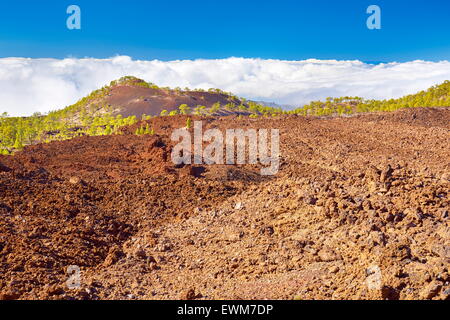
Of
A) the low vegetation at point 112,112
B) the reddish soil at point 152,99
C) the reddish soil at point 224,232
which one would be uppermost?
the reddish soil at point 152,99

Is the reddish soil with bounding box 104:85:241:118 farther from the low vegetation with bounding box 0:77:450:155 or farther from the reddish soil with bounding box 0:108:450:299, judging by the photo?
the reddish soil with bounding box 0:108:450:299

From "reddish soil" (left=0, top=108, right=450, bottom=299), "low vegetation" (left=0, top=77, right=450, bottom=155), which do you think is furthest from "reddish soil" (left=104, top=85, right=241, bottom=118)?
"reddish soil" (left=0, top=108, right=450, bottom=299)

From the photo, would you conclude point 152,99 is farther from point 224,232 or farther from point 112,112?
point 224,232

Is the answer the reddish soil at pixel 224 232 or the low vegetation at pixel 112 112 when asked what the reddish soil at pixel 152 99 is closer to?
the low vegetation at pixel 112 112

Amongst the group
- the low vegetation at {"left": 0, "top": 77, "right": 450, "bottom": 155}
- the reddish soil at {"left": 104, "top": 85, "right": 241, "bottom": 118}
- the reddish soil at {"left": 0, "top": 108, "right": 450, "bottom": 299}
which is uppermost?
the reddish soil at {"left": 104, "top": 85, "right": 241, "bottom": 118}

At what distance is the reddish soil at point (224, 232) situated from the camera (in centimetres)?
563

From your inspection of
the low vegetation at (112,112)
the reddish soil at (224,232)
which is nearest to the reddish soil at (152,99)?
the low vegetation at (112,112)

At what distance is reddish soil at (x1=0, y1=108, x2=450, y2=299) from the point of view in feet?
18.5

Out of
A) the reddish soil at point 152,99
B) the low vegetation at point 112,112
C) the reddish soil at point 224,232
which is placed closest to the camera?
the reddish soil at point 224,232

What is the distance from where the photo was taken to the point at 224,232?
8438 millimetres

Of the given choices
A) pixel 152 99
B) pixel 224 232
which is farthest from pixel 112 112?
pixel 224 232

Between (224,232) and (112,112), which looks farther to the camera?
(112,112)

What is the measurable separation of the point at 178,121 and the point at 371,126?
31.8 ft

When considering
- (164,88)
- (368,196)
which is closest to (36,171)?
(368,196)
